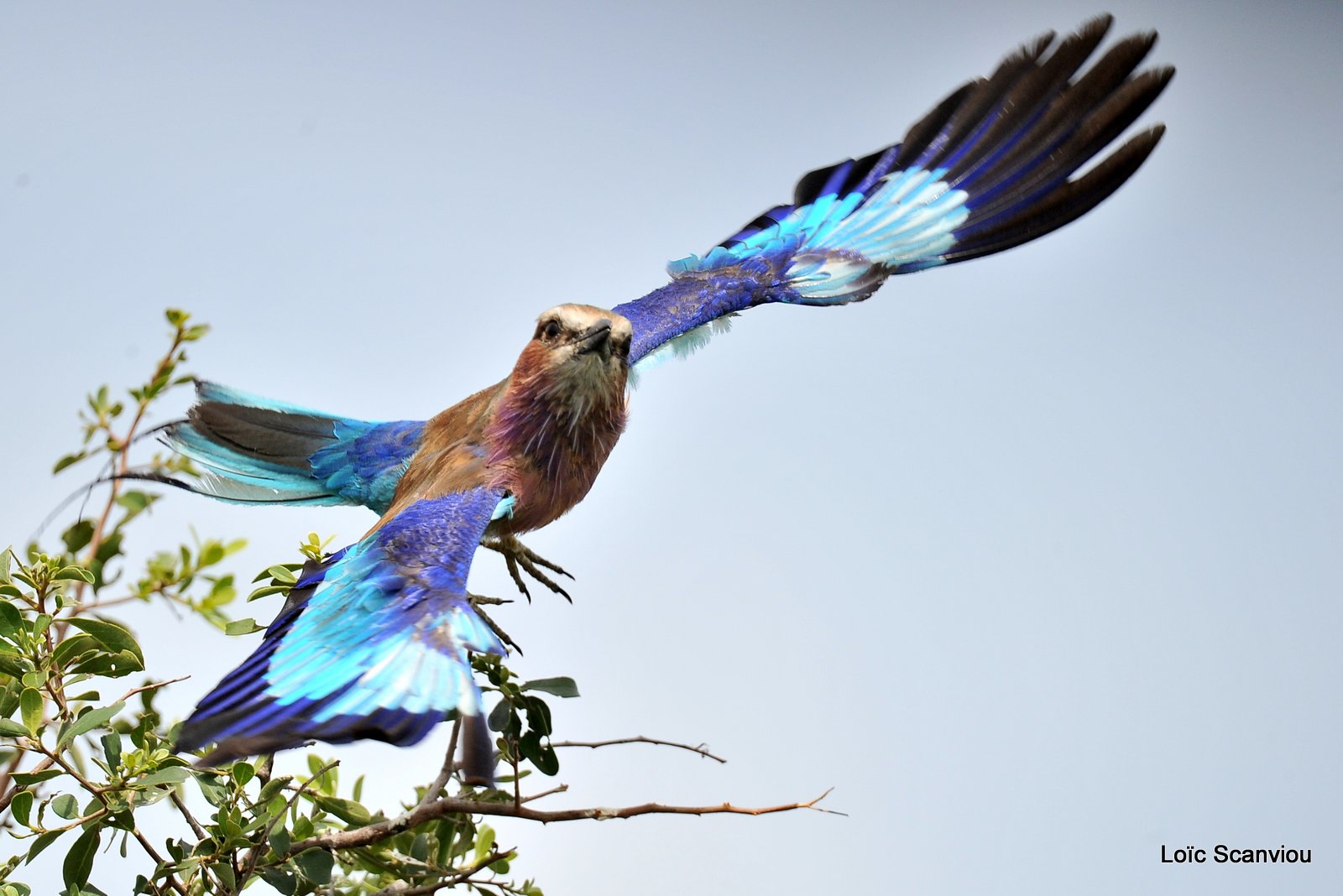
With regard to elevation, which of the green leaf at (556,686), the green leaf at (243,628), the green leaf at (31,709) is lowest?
the green leaf at (31,709)

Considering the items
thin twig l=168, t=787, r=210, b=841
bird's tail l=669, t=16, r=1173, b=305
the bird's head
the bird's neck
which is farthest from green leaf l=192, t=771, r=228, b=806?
bird's tail l=669, t=16, r=1173, b=305

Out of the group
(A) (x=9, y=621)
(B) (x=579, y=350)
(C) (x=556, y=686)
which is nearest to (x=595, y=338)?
(B) (x=579, y=350)

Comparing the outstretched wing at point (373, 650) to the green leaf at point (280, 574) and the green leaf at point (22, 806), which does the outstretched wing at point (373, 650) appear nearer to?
the green leaf at point (280, 574)

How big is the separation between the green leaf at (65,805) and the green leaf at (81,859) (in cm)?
5

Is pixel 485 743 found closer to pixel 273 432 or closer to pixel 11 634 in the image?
pixel 11 634

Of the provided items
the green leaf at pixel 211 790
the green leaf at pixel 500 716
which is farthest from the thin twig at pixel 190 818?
the green leaf at pixel 500 716

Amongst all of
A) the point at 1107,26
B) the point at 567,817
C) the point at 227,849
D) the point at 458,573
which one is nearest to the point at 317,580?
the point at 458,573

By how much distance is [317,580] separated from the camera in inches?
76.4

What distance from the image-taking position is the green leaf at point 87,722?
165 centimetres

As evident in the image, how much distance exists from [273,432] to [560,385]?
774 millimetres

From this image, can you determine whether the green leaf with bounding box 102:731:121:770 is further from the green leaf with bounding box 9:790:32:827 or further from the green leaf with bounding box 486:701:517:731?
the green leaf with bounding box 486:701:517:731

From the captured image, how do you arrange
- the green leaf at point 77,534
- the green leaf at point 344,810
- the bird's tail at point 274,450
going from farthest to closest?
1. the bird's tail at point 274,450
2. the green leaf at point 77,534
3. the green leaf at point 344,810

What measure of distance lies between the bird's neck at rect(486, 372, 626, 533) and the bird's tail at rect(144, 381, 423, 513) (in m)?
0.43

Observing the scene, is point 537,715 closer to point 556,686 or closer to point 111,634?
point 556,686
